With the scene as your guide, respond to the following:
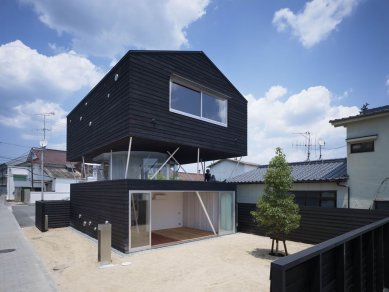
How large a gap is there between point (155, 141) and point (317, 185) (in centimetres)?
797

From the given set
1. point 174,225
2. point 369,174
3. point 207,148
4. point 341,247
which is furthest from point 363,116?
point 174,225

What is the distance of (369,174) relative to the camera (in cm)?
1126

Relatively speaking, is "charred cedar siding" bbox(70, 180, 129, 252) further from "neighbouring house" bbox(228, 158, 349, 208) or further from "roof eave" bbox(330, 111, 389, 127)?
"roof eave" bbox(330, 111, 389, 127)

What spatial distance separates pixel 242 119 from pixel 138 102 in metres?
7.01

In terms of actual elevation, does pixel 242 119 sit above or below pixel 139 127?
above

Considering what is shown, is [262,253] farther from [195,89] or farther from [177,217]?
[195,89]

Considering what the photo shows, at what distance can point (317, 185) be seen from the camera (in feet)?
42.2

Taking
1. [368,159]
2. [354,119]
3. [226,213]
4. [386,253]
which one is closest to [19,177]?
[226,213]

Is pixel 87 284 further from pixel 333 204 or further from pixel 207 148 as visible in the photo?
pixel 333 204

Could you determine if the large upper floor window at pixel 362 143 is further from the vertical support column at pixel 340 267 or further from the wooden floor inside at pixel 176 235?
the vertical support column at pixel 340 267

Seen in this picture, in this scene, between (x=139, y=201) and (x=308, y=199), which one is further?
(x=308, y=199)

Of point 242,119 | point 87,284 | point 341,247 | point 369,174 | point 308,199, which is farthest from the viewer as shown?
point 242,119

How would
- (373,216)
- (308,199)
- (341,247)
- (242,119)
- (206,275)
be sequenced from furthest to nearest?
(242,119)
(308,199)
(373,216)
(206,275)
(341,247)

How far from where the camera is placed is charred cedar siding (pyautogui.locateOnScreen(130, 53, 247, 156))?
1051cm
